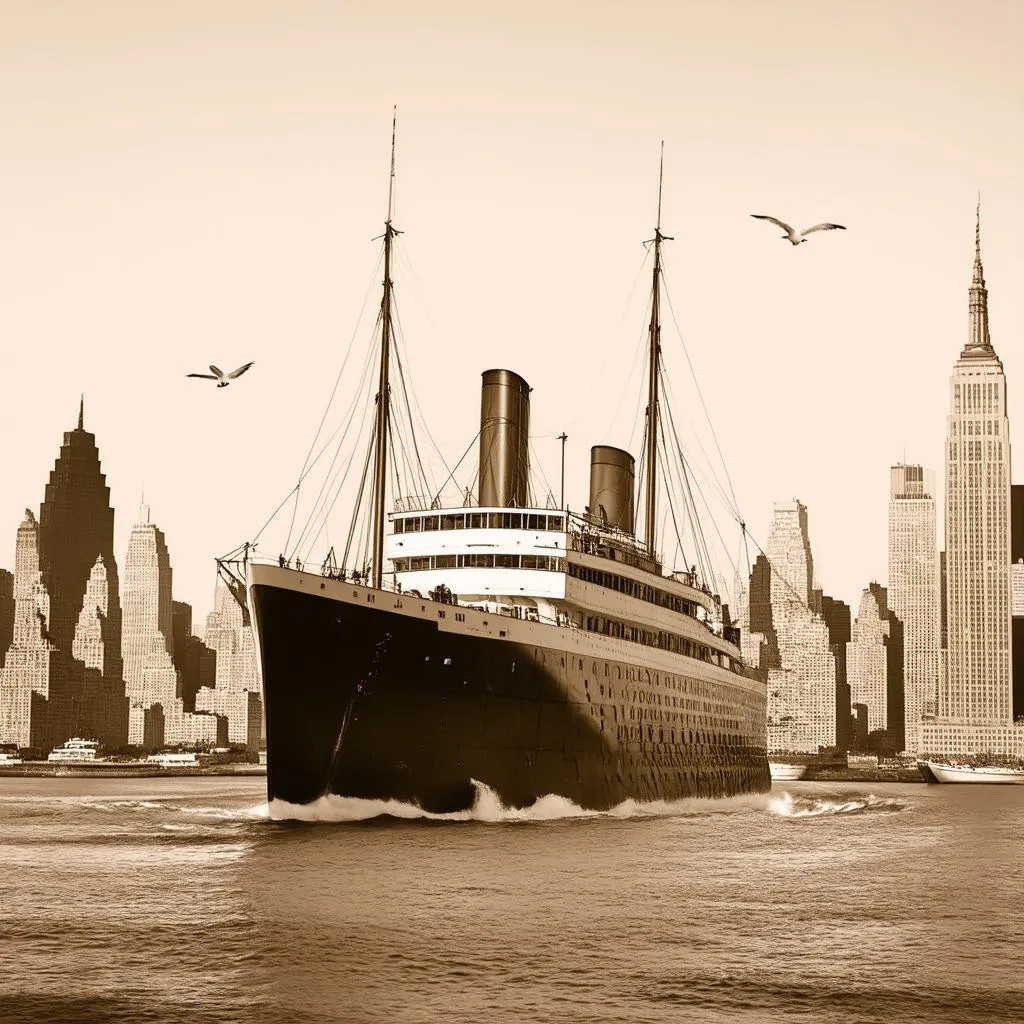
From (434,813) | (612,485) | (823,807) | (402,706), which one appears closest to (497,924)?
(402,706)

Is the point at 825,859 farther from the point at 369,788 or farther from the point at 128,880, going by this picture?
the point at 128,880

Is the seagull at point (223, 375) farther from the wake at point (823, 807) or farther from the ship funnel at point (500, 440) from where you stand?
the wake at point (823, 807)

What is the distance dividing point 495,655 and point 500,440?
1280 centimetres

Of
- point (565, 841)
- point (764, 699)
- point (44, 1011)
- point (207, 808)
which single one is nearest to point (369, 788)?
point (565, 841)

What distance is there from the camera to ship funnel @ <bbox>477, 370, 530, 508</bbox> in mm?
63031

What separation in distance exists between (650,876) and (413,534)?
22556 mm

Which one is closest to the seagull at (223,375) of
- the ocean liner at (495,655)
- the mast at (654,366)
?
the ocean liner at (495,655)

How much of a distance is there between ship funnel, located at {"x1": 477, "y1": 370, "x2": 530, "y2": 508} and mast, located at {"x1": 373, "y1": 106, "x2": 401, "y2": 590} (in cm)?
435

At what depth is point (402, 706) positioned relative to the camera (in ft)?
168

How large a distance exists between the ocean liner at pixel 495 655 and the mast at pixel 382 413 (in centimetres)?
9

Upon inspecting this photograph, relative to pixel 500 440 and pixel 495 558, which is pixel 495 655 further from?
pixel 500 440

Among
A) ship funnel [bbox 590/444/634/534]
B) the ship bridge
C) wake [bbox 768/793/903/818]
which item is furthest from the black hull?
wake [bbox 768/793/903/818]

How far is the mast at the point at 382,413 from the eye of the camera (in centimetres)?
5844

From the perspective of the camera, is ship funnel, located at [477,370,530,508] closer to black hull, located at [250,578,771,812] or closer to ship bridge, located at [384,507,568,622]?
ship bridge, located at [384,507,568,622]
